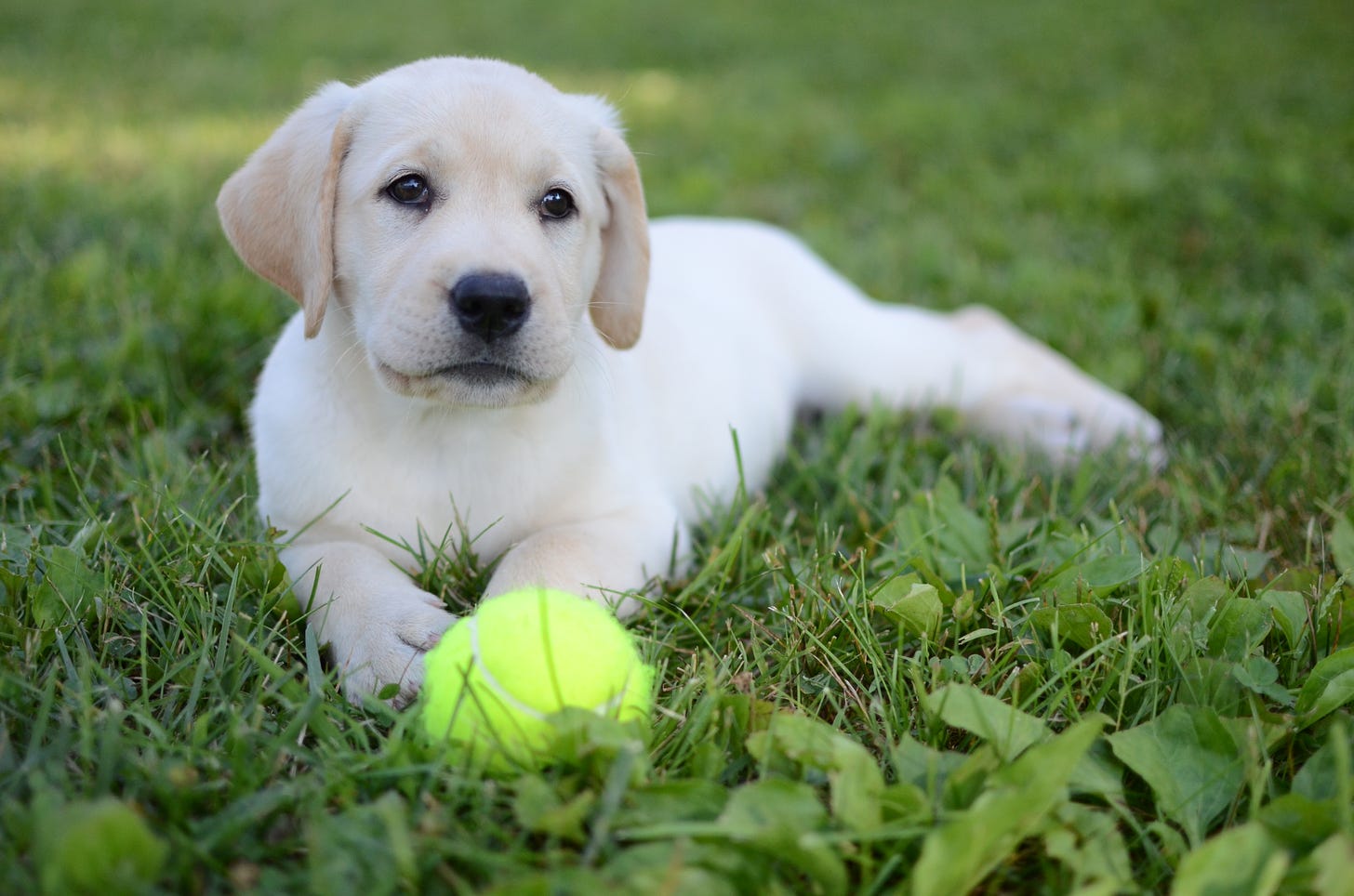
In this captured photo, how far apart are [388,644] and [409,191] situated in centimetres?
101

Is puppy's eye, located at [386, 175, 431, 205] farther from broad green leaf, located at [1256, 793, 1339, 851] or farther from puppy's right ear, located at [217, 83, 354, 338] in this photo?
broad green leaf, located at [1256, 793, 1339, 851]

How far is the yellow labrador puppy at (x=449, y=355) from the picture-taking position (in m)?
2.17

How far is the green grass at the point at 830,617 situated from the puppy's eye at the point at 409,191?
0.81 m

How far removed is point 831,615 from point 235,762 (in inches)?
44.6

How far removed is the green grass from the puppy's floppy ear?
0.58 m

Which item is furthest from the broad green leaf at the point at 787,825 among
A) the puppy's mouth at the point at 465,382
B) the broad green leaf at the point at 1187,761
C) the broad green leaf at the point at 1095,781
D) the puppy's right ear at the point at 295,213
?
the puppy's right ear at the point at 295,213

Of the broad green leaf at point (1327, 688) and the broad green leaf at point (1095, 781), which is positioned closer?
the broad green leaf at point (1095, 781)

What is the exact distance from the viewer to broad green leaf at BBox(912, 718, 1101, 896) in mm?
1429

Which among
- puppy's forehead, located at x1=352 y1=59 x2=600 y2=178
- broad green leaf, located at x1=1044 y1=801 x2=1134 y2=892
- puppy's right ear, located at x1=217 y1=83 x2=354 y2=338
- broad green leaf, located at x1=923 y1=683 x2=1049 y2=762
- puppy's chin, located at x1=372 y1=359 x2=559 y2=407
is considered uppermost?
puppy's forehead, located at x1=352 y1=59 x2=600 y2=178

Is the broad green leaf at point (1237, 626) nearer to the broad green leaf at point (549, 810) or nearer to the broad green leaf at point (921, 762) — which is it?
the broad green leaf at point (921, 762)

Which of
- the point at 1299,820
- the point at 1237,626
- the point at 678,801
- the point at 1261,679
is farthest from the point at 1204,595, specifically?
the point at 678,801

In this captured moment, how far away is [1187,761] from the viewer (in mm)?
1728

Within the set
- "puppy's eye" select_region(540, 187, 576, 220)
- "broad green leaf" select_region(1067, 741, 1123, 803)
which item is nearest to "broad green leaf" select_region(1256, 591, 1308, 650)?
"broad green leaf" select_region(1067, 741, 1123, 803)

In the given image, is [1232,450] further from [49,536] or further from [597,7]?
[597,7]
